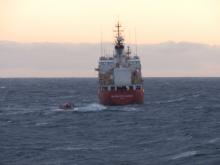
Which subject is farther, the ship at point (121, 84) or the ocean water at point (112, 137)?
the ship at point (121, 84)

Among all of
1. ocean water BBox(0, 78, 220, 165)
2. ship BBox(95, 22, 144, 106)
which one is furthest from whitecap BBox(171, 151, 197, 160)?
ship BBox(95, 22, 144, 106)

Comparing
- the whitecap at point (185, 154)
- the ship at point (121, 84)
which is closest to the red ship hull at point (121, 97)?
the ship at point (121, 84)

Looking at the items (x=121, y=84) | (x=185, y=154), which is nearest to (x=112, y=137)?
(x=185, y=154)

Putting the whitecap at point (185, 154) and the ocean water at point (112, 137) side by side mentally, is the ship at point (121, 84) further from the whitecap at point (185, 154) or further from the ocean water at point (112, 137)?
the whitecap at point (185, 154)

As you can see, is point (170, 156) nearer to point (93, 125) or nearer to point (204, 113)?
point (93, 125)

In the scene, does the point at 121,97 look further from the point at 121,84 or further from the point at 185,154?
the point at 185,154

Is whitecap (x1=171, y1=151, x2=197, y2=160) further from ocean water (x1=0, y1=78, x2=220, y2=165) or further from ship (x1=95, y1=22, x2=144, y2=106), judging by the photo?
ship (x1=95, y1=22, x2=144, y2=106)

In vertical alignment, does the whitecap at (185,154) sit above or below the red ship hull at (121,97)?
below

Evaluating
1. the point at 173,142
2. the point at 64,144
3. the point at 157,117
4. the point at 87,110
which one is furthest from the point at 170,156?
the point at 87,110

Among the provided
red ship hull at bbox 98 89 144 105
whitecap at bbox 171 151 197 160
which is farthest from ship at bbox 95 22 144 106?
whitecap at bbox 171 151 197 160

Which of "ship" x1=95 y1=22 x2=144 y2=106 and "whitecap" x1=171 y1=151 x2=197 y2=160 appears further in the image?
"ship" x1=95 y1=22 x2=144 y2=106

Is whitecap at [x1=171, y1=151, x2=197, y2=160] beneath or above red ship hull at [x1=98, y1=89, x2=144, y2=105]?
beneath

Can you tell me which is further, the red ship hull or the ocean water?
the red ship hull

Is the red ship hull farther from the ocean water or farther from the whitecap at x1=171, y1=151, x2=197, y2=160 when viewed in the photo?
the whitecap at x1=171, y1=151, x2=197, y2=160
